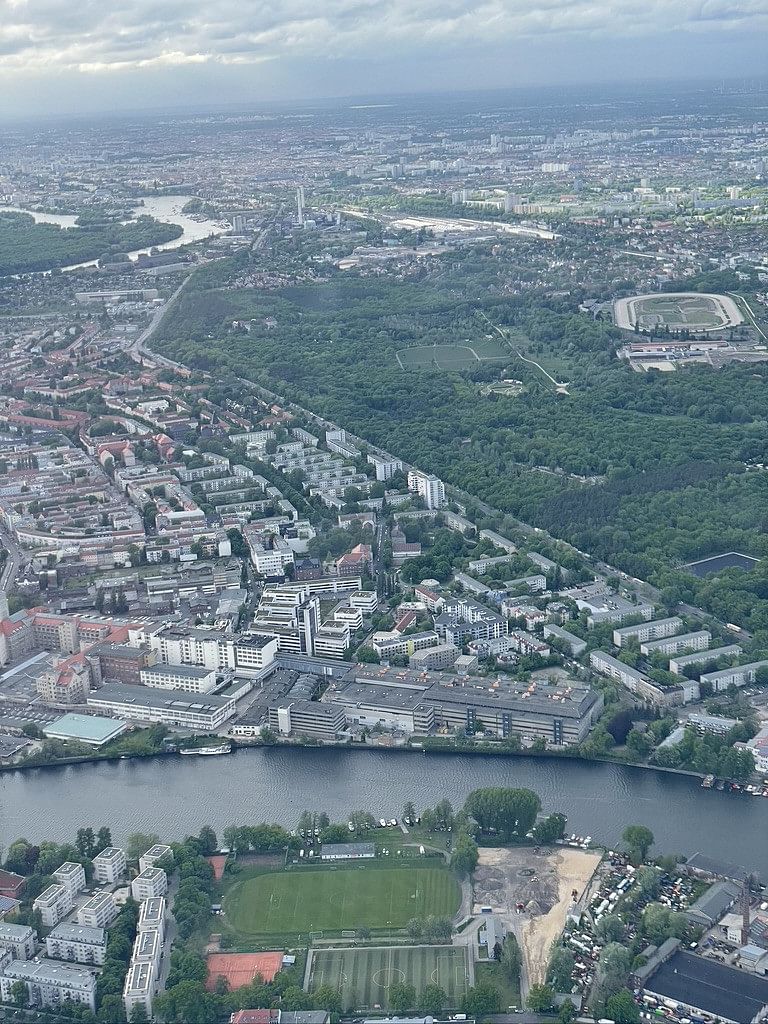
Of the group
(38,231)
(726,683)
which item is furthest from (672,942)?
(38,231)

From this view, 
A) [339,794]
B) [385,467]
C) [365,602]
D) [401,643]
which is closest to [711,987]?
[339,794]

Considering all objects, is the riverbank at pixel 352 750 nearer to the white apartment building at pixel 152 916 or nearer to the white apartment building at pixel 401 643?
the white apartment building at pixel 401 643

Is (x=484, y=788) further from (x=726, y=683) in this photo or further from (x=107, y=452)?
(x=107, y=452)

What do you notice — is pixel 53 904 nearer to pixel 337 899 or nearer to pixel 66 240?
pixel 337 899

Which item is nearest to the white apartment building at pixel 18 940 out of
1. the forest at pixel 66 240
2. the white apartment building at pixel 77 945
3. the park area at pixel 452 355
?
the white apartment building at pixel 77 945

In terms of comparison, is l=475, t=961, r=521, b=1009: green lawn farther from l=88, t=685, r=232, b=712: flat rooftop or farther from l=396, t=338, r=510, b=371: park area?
l=396, t=338, r=510, b=371: park area

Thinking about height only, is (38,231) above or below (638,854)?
above
